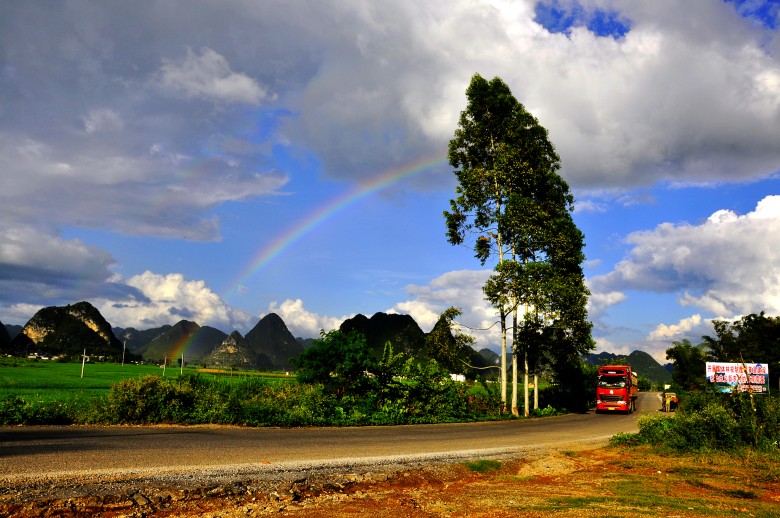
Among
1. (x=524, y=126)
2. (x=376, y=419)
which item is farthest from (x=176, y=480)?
(x=524, y=126)

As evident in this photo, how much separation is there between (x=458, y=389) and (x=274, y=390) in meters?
11.3

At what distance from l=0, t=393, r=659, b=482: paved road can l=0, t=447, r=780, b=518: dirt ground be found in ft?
6.07

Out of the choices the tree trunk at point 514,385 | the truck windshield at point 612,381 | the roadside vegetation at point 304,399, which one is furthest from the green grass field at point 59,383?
the truck windshield at point 612,381

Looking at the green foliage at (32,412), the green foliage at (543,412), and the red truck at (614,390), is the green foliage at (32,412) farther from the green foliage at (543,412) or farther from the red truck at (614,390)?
the red truck at (614,390)

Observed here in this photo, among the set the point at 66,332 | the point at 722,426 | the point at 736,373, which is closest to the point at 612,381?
the point at 736,373

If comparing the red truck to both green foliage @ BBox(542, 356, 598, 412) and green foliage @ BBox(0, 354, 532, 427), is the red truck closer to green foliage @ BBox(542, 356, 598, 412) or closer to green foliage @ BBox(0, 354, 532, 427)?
green foliage @ BBox(542, 356, 598, 412)

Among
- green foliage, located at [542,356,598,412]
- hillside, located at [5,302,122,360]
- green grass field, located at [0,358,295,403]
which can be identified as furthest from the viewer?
hillside, located at [5,302,122,360]

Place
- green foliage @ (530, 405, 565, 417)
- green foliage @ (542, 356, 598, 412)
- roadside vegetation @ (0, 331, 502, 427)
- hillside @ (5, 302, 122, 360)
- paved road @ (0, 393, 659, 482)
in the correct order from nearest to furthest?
1. paved road @ (0, 393, 659, 482)
2. roadside vegetation @ (0, 331, 502, 427)
3. green foliage @ (530, 405, 565, 417)
4. green foliage @ (542, 356, 598, 412)
5. hillside @ (5, 302, 122, 360)

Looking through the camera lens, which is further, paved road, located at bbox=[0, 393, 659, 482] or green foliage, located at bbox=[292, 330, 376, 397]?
green foliage, located at bbox=[292, 330, 376, 397]

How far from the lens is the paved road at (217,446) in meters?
10.5

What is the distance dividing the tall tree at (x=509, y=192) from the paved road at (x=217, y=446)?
36.9ft

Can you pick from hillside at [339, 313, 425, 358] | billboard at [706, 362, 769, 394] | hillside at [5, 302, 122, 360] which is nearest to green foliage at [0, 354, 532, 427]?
billboard at [706, 362, 769, 394]

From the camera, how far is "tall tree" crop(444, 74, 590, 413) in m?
32.0

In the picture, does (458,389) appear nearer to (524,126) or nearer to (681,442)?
(681,442)
